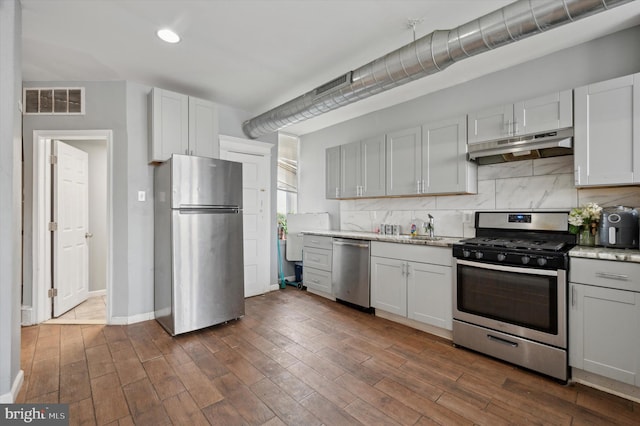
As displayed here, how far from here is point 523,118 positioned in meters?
2.64

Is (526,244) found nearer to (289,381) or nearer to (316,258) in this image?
(289,381)

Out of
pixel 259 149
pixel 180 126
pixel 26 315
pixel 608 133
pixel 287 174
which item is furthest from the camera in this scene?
pixel 287 174

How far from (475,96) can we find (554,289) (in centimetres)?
218

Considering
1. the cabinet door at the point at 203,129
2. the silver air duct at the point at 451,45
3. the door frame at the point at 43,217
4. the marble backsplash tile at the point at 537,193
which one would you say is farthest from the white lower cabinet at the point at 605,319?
the door frame at the point at 43,217

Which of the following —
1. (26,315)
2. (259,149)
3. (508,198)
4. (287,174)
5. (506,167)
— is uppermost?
(259,149)

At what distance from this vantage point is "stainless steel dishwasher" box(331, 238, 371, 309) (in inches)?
143

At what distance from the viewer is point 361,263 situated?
368 cm

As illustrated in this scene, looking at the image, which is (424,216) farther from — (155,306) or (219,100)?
(155,306)

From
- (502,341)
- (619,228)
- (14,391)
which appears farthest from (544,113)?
(14,391)

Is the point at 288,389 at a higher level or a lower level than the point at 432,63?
lower

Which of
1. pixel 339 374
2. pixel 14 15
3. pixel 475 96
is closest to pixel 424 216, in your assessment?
pixel 475 96

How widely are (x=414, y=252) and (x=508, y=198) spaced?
3.67 ft

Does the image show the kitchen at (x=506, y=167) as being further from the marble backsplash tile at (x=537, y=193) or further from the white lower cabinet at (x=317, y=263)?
the white lower cabinet at (x=317, y=263)

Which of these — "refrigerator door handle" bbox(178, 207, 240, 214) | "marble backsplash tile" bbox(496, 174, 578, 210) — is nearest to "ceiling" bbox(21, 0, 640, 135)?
"marble backsplash tile" bbox(496, 174, 578, 210)
